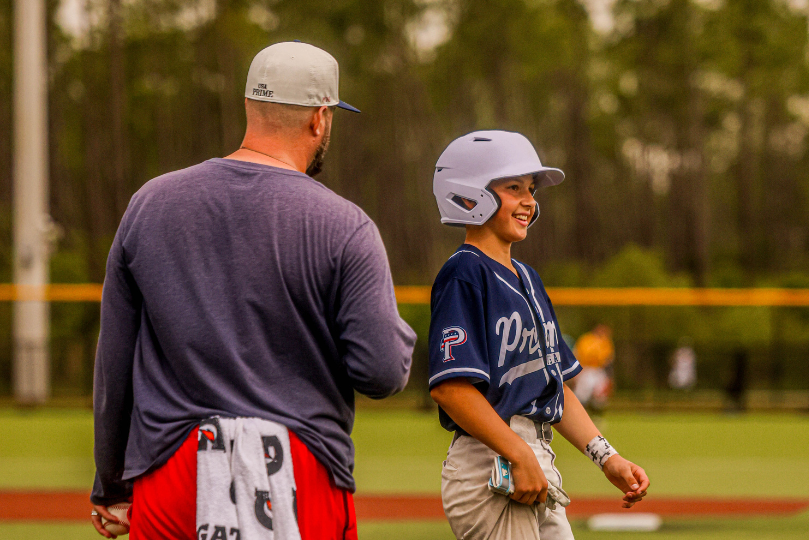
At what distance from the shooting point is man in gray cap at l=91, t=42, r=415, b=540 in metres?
2.57

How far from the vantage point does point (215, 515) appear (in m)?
2.54

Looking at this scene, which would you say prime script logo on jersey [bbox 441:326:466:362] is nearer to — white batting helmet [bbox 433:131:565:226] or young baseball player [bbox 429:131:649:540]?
young baseball player [bbox 429:131:649:540]

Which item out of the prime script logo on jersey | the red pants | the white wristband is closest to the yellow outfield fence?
the white wristband

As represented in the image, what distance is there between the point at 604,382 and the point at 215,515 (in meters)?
16.2

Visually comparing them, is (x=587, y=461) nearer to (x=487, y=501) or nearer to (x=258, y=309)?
(x=487, y=501)

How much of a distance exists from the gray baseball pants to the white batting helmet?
0.66 meters

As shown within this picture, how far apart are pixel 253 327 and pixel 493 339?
85cm

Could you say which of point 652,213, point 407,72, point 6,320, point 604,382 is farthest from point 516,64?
point 604,382

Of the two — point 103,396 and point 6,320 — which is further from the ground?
point 103,396

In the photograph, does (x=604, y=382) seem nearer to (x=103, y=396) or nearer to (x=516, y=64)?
(x=103, y=396)

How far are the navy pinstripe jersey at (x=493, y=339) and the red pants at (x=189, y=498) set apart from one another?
0.60 meters

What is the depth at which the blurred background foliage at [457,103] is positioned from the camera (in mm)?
41000

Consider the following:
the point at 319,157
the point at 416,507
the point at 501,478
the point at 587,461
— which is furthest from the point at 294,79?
the point at 587,461

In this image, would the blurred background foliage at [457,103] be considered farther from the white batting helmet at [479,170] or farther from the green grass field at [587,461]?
the white batting helmet at [479,170]
